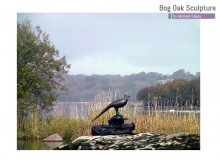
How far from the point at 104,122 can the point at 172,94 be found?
1.22 meters

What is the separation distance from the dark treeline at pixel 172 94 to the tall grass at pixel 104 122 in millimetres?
177

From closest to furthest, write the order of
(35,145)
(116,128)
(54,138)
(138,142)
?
(138,142)
(116,128)
(35,145)
(54,138)

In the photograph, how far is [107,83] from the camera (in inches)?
277

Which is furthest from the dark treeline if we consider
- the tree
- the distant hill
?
the tree

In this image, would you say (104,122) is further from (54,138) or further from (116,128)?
(116,128)

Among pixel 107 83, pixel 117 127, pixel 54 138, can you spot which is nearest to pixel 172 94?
pixel 107 83

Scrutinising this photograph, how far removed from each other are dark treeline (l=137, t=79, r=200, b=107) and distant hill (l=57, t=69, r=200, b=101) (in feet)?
0.44

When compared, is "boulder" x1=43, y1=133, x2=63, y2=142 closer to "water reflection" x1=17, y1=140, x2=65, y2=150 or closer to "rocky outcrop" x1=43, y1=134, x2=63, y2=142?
Answer: "rocky outcrop" x1=43, y1=134, x2=63, y2=142

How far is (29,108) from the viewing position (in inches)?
278

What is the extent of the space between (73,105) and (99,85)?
1.80ft

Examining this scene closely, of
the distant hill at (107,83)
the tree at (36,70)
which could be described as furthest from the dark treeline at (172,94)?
the tree at (36,70)

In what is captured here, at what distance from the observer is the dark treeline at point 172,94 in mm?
7117

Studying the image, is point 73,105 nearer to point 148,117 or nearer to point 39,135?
point 39,135
